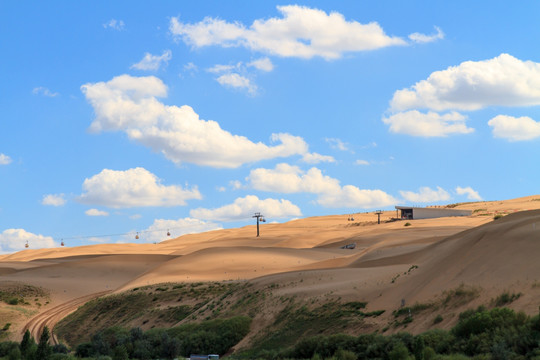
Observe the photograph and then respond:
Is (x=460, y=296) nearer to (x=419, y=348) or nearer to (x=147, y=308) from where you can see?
(x=419, y=348)

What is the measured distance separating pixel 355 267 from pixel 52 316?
99.3 ft

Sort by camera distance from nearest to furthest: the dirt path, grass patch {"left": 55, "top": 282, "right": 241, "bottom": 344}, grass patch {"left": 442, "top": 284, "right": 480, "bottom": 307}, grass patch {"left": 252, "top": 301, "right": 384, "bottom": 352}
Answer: grass patch {"left": 442, "top": 284, "right": 480, "bottom": 307}
grass patch {"left": 252, "top": 301, "right": 384, "bottom": 352}
grass patch {"left": 55, "top": 282, "right": 241, "bottom": 344}
the dirt path

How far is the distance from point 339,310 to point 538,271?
10771 millimetres

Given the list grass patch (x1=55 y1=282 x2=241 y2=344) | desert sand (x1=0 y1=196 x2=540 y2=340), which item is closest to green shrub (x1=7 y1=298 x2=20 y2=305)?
desert sand (x1=0 y1=196 x2=540 y2=340)

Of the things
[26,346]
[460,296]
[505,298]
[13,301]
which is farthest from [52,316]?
[505,298]

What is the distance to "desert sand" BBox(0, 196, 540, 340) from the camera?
101 feet

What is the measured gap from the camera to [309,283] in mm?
44938

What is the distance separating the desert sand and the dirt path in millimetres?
128

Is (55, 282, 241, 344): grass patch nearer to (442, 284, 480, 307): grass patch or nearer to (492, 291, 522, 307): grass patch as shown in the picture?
(442, 284, 480, 307): grass patch

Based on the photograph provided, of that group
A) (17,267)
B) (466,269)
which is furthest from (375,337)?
(17,267)

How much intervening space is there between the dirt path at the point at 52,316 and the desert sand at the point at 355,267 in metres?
0.13

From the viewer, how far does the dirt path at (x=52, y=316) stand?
56.5 meters

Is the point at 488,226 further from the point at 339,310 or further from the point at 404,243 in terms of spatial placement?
the point at 404,243

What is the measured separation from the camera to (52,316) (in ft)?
210
